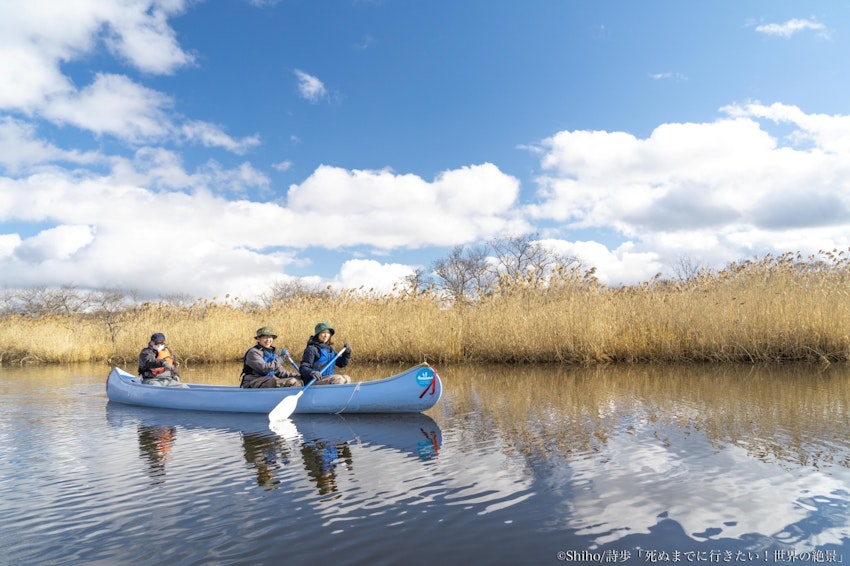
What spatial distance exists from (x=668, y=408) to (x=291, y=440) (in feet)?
15.1

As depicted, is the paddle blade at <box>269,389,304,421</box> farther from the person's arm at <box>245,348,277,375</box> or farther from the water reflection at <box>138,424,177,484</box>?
the water reflection at <box>138,424,177,484</box>

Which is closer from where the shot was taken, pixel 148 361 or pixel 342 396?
pixel 342 396

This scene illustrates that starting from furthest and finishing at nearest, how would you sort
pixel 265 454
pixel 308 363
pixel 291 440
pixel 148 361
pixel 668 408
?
pixel 148 361 < pixel 308 363 < pixel 668 408 < pixel 291 440 < pixel 265 454

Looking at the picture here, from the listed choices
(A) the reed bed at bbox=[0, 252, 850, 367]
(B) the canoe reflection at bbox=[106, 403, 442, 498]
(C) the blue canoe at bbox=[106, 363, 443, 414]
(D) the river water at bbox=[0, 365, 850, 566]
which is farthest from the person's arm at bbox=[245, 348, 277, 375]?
(A) the reed bed at bbox=[0, 252, 850, 367]

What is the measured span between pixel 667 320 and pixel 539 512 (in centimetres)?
979

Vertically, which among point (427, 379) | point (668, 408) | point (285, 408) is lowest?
point (668, 408)

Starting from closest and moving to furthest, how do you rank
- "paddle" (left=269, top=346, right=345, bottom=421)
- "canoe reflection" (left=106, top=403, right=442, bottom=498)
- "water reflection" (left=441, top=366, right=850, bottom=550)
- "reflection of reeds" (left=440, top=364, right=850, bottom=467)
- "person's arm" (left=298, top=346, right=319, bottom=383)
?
"water reflection" (left=441, top=366, right=850, bottom=550) < "canoe reflection" (left=106, top=403, right=442, bottom=498) < "reflection of reeds" (left=440, top=364, right=850, bottom=467) < "paddle" (left=269, top=346, right=345, bottom=421) < "person's arm" (left=298, top=346, right=319, bottom=383)

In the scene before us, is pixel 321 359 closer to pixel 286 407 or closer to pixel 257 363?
pixel 257 363

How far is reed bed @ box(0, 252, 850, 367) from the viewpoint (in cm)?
1148

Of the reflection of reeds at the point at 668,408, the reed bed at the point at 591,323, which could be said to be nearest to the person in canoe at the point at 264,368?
the reflection of reeds at the point at 668,408

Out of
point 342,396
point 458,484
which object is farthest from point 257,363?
point 458,484

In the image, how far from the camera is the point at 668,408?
7270mm

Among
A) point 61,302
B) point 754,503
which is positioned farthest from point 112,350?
point 61,302

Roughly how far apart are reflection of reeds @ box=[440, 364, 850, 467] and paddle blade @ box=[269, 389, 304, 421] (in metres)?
1.99
